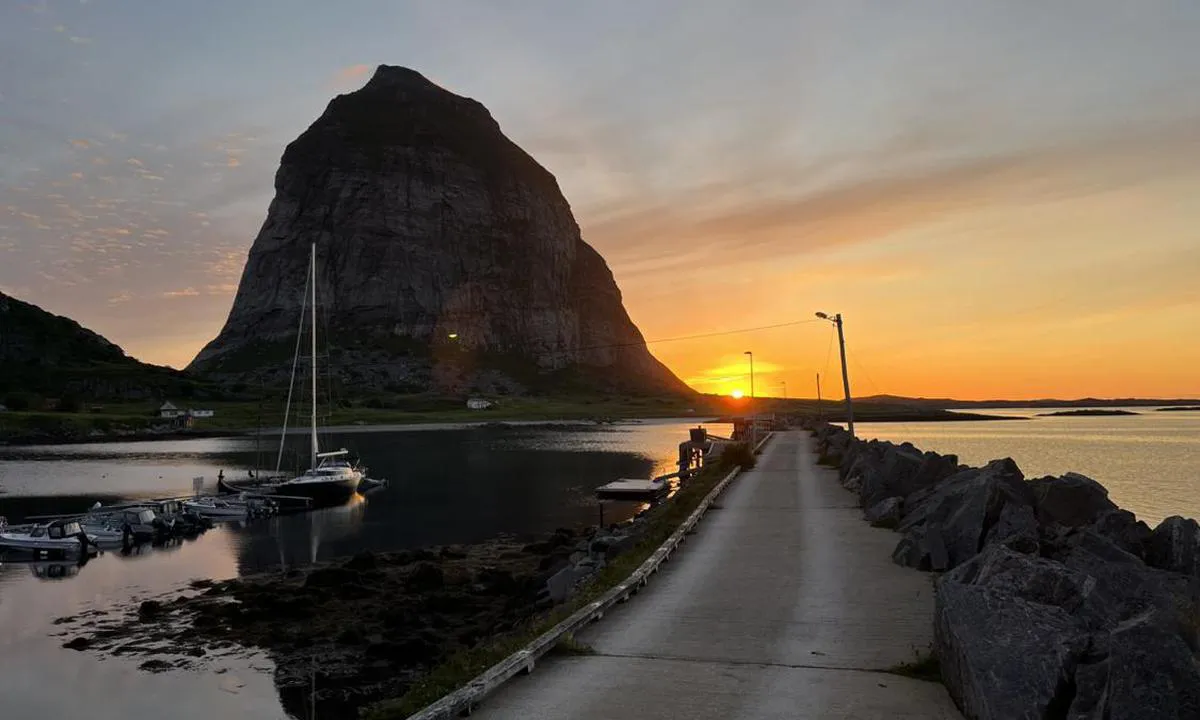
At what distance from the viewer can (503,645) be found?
50.2 ft

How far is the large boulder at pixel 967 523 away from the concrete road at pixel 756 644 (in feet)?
2.77

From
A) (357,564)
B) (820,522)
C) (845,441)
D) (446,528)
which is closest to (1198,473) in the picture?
(845,441)

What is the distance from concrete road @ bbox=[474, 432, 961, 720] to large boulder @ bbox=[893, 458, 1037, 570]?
845 millimetres

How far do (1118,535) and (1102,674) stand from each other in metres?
10.4

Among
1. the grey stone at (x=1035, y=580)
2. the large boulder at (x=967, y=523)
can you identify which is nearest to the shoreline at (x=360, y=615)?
the large boulder at (x=967, y=523)

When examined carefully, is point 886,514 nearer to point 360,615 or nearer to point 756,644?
point 756,644

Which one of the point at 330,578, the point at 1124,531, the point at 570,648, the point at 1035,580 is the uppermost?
the point at 1035,580

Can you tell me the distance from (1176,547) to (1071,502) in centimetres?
557

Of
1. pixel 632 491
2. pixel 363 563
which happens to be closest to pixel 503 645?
pixel 363 563

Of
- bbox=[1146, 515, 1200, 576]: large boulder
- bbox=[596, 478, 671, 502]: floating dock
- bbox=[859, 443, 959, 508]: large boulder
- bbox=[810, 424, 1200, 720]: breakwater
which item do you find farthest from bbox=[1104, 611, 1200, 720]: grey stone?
bbox=[596, 478, 671, 502]: floating dock

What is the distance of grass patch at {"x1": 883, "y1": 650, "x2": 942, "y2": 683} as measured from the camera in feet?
37.4

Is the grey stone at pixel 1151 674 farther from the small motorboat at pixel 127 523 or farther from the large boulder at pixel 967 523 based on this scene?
the small motorboat at pixel 127 523

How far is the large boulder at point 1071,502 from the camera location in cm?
2073

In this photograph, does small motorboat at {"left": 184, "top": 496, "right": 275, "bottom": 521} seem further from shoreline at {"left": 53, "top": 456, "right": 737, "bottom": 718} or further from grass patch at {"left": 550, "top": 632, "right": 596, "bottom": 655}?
grass patch at {"left": 550, "top": 632, "right": 596, "bottom": 655}
